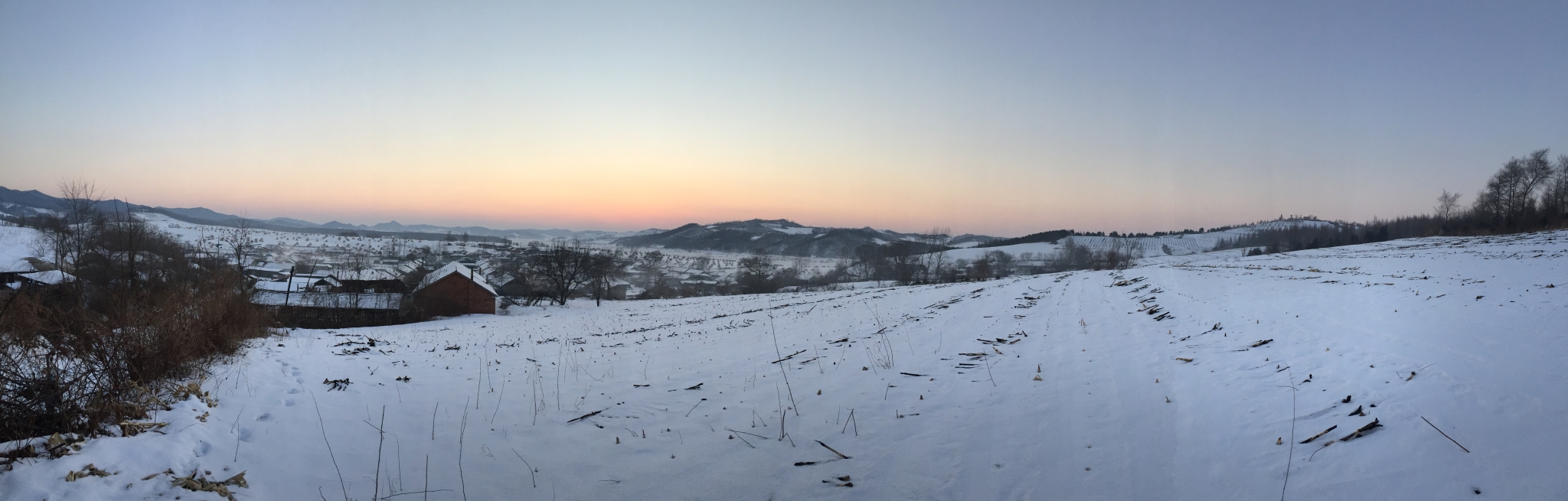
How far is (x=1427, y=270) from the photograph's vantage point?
50.1 feet

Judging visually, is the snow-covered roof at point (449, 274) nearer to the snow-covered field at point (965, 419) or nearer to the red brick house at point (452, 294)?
the red brick house at point (452, 294)

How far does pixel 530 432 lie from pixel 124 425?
3017 mm

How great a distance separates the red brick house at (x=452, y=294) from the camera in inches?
1529

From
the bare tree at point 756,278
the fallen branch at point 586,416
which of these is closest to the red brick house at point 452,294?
the bare tree at point 756,278

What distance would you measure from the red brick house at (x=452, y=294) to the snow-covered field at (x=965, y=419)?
107 ft

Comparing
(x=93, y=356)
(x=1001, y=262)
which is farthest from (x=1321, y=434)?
(x=1001, y=262)

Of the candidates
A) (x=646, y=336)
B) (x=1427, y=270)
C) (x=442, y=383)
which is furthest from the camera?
(x=646, y=336)

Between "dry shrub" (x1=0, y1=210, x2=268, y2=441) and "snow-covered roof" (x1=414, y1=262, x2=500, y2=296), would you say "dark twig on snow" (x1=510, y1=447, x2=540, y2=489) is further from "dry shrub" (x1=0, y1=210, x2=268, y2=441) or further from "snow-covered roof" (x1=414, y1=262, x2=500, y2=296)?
"snow-covered roof" (x1=414, y1=262, x2=500, y2=296)

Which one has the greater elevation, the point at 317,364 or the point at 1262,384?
the point at 1262,384

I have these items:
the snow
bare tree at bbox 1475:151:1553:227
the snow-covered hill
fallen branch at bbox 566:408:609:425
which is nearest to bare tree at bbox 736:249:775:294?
the snow-covered hill

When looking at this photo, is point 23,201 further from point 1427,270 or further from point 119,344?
point 1427,270

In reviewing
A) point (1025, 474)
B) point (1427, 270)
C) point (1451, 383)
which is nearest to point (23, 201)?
point (1025, 474)

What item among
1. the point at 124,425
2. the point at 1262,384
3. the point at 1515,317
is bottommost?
the point at 124,425

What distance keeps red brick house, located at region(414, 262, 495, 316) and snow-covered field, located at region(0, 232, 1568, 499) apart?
107 feet
